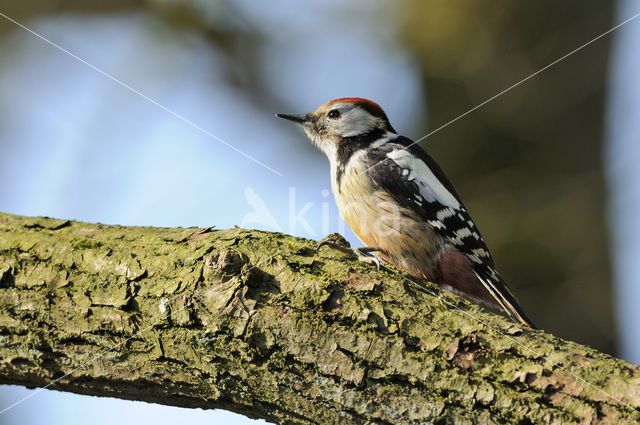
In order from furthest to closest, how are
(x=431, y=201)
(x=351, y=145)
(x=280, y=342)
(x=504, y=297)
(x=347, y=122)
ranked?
(x=347, y=122) → (x=351, y=145) → (x=431, y=201) → (x=504, y=297) → (x=280, y=342)

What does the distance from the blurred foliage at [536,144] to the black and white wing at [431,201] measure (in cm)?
99

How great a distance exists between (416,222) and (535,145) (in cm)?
170

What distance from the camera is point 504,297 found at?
3297mm

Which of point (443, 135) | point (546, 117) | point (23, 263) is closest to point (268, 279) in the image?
point (23, 263)

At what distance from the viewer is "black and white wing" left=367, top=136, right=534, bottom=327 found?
3.52m

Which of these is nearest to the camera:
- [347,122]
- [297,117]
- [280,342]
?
[280,342]

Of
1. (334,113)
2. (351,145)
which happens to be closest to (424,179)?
(351,145)

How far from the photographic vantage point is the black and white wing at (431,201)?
352 cm

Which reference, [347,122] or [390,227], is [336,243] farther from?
[347,122]

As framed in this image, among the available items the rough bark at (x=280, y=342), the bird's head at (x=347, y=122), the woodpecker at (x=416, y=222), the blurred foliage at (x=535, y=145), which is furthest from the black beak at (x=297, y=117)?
the rough bark at (x=280, y=342)

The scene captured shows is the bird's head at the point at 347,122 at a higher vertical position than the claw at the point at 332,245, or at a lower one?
higher

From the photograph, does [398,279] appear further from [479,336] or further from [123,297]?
[123,297]

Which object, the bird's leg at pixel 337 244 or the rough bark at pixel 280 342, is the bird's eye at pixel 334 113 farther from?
the rough bark at pixel 280 342

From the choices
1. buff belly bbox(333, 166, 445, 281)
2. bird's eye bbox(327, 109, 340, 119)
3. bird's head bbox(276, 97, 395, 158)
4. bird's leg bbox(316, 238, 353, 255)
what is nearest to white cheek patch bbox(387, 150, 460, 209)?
buff belly bbox(333, 166, 445, 281)
